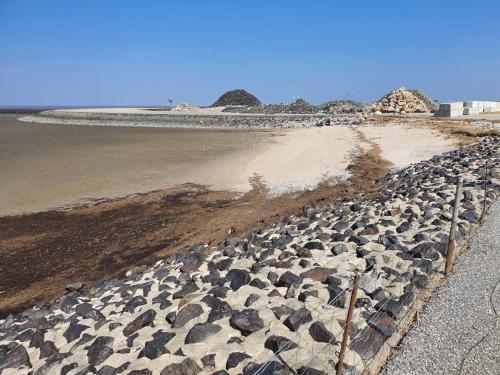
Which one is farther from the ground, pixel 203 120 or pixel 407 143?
pixel 203 120

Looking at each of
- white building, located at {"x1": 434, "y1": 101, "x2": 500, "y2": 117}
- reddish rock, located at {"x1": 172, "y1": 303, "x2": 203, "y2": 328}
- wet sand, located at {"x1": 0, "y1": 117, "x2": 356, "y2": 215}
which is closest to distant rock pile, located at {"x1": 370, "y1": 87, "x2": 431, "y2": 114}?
white building, located at {"x1": 434, "y1": 101, "x2": 500, "y2": 117}

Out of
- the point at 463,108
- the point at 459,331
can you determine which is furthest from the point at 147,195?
the point at 463,108

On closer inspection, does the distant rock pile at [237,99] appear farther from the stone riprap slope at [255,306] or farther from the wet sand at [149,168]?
the stone riprap slope at [255,306]

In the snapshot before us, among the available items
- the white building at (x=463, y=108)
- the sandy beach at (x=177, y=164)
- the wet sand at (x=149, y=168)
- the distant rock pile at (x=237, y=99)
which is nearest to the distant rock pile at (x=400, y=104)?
the white building at (x=463, y=108)

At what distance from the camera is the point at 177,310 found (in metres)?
5.65

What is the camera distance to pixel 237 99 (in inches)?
3674

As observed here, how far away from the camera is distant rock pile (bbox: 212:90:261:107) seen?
91812 millimetres

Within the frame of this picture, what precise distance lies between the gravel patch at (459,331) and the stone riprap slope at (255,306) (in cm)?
28

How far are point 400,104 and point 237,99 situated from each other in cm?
4831

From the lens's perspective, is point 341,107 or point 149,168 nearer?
point 149,168

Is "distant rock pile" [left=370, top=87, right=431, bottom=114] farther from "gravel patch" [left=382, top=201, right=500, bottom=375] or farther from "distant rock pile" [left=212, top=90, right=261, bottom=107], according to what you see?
"gravel patch" [left=382, top=201, right=500, bottom=375]

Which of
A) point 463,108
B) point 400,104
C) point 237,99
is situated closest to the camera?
point 463,108

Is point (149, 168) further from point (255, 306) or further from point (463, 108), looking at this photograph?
point (463, 108)

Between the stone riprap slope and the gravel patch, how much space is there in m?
0.28
